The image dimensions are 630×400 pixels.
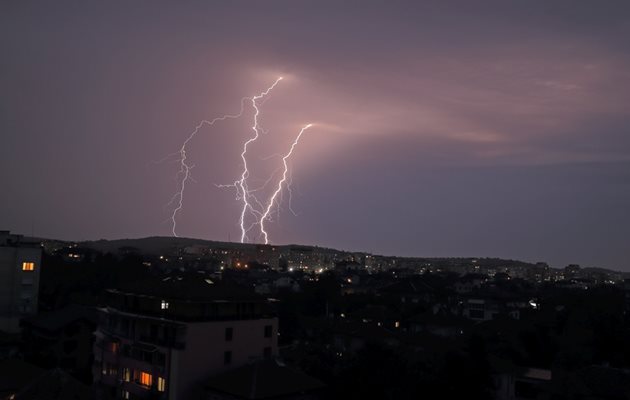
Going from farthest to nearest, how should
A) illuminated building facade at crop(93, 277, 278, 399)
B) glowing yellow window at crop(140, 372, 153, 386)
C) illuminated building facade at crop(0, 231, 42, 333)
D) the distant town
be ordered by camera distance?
illuminated building facade at crop(0, 231, 42, 333), glowing yellow window at crop(140, 372, 153, 386), illuminated building facade at crop(93, 277, 278, 399), the distant town

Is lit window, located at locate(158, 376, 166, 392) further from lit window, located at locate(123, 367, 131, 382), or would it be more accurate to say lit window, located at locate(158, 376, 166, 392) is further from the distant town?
lit window, located at locate(123, 367, 131, 382)

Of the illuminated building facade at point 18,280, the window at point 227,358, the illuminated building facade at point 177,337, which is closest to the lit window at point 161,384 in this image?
the illuminated building facade at point 177,337

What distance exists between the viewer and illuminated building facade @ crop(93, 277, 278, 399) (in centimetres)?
2089

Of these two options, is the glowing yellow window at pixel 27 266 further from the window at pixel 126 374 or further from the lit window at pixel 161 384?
the lit window at pixel 161 384

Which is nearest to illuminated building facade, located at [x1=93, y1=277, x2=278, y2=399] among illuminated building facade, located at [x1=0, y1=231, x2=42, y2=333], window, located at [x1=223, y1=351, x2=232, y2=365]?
window, located at [x1=223, y1=351, x2=232, y2=365]

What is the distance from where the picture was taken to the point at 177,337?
21.0m

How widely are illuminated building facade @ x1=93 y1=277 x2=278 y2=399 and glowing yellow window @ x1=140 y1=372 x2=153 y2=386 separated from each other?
1cm

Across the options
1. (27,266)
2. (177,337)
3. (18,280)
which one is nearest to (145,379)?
(177,337)

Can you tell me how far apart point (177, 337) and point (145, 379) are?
2393mm

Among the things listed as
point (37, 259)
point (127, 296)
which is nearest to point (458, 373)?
point (127, 296)

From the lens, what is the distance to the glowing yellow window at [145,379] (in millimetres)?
21703

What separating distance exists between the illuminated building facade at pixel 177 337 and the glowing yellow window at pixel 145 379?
1 centimetres

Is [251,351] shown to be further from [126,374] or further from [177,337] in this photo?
[126,374]

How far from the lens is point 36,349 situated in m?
30.0
